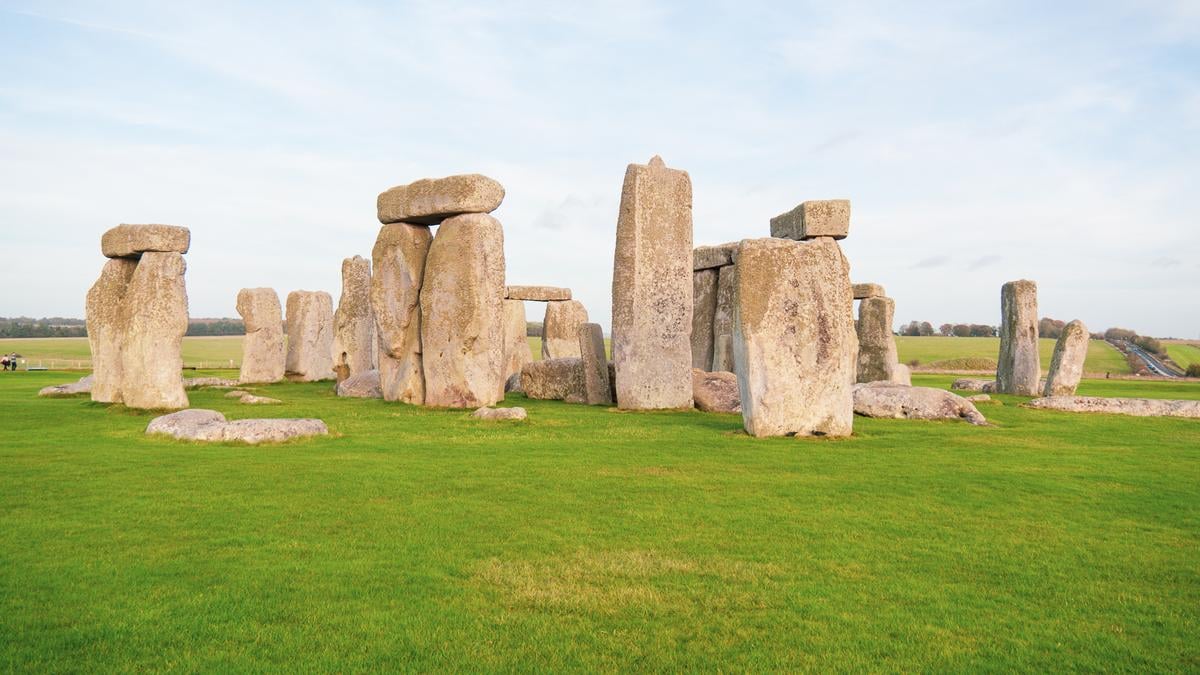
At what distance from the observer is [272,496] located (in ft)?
24.1

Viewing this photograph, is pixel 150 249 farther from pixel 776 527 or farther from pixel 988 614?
pixel 988 614

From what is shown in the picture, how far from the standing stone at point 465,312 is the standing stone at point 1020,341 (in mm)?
12585

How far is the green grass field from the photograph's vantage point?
4145mm

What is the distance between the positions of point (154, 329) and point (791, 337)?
31.8 ft

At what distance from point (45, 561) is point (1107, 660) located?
5.67 m

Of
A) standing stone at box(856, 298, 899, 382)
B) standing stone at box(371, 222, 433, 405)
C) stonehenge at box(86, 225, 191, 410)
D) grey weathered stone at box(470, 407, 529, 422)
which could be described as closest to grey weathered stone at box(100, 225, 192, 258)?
stonehenge at box(86, 225, 191, 410)

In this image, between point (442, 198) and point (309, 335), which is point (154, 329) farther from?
point (309, 335)

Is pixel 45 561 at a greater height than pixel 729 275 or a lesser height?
lesser

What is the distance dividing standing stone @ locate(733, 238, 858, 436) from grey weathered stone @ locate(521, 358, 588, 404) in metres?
6.25

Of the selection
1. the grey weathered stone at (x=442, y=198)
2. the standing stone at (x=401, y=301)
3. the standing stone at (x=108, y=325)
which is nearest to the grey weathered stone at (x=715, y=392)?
the grey weathered stone at (x=442, y=198)

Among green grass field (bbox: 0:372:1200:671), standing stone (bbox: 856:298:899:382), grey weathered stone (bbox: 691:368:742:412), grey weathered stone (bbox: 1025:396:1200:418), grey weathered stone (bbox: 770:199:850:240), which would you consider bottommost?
green grass field (bbox: 0:372:1200:671)

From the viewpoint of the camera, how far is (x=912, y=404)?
46.8ft

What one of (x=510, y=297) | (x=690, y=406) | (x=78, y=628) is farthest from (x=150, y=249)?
(x=510, y=297)

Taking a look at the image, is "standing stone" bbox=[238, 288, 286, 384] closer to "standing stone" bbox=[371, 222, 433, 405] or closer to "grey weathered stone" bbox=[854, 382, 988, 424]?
"standing stone" bbox=[371, 222, 433, 405]
